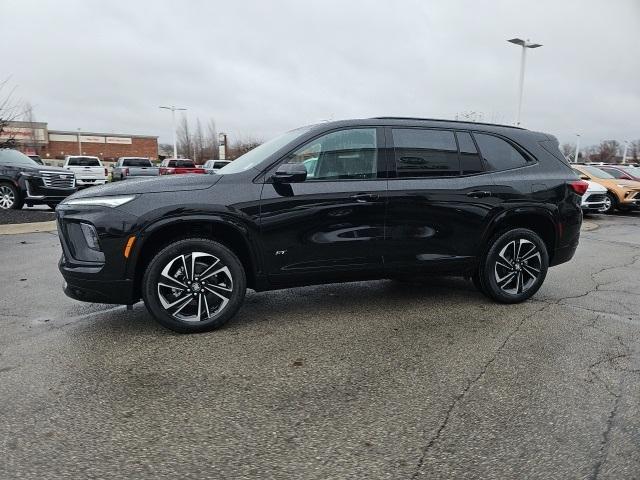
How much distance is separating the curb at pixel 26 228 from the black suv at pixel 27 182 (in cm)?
259

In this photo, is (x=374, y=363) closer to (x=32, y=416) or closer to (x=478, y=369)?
(x=478, y=369)

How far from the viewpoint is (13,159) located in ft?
42.5

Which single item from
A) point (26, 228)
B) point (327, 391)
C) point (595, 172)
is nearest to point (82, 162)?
point (26, 228)

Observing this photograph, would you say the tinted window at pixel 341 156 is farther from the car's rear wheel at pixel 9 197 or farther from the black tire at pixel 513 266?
the car's rear wheel at pixel 9 197

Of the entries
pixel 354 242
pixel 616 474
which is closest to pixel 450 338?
pixel 354 242

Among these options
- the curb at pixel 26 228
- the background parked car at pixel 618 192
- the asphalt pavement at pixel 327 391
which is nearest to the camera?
the asphalt pavement at pixel 327 391

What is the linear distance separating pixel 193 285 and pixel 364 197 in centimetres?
162

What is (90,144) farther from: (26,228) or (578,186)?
(578,186)

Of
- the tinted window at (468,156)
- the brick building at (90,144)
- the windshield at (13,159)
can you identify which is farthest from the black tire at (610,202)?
the brick building at (90,144)

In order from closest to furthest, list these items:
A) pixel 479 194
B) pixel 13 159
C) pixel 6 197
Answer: pixel 479 194, pixel 6 197, pixel 13 159

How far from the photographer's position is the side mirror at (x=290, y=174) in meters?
3.88

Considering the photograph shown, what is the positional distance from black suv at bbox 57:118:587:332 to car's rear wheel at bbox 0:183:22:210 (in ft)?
35.3

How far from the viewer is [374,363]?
11.3 ft

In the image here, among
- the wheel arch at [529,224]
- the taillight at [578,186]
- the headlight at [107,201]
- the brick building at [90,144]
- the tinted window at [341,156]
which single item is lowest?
the wheel arch at [529,224]
